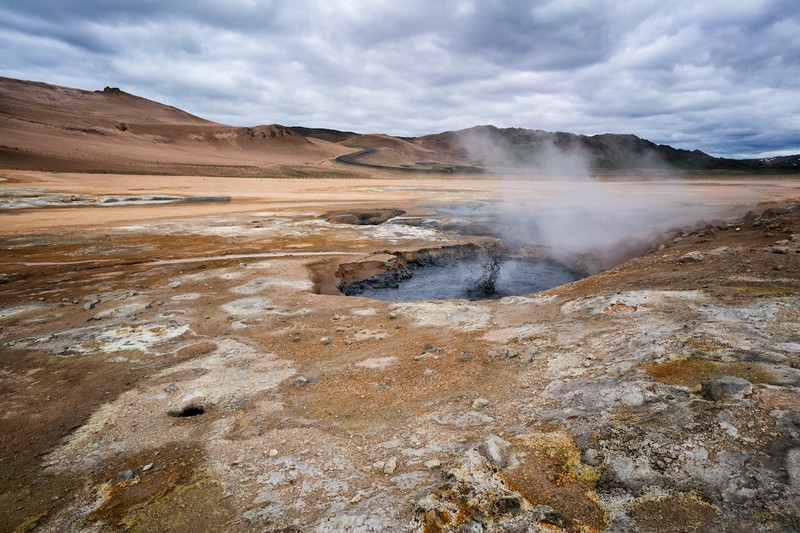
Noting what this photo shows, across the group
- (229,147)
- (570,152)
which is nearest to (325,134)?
(229,147)

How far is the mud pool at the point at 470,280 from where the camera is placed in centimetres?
1075

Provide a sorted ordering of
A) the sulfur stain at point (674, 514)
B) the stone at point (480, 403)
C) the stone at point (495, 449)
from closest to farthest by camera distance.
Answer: the sulfur stain at point (674, 514) < the stone at point (495, 449) < the stone at point (480, 403)

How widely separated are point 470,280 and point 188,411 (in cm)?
886

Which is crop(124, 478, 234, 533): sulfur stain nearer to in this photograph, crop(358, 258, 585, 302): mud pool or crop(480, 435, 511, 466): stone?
crop(480, 435, 511, 466): stone

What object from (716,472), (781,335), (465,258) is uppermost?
(781,335)

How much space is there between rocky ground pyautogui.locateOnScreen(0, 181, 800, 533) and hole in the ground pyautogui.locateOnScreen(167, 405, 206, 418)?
0.02 metres

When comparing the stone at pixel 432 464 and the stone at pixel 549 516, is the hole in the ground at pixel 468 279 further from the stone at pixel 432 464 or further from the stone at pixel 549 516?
the stone at pixel 549 516

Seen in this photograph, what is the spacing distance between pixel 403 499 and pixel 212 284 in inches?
297

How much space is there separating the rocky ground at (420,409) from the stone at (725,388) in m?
0.01

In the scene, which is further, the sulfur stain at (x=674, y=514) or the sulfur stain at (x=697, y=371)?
the sulfur stain at (x=697, y=371)

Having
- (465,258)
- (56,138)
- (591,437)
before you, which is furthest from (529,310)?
(56,138)

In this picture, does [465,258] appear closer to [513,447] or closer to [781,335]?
[781,335]

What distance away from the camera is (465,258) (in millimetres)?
14039

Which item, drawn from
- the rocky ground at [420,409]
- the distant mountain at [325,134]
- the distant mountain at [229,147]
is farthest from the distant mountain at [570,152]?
the rocky ground at [420,409]
